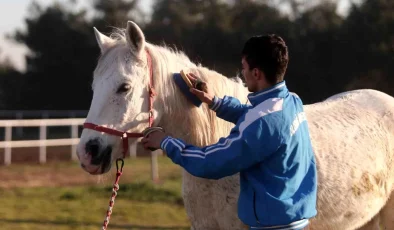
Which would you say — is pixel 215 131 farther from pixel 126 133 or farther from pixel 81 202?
pixel 81 202

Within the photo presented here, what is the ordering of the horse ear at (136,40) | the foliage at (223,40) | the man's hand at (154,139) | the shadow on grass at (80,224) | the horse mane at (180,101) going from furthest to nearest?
the foliage at (223,40) < the shadow on grass at (80,224) < the horse mane at (180,101) < the horse ear at (136,40) < the man's hand at (154,139)

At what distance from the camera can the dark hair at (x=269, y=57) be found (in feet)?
8.27

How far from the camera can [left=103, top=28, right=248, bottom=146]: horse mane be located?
3.10m

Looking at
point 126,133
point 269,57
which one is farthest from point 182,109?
point 269,57

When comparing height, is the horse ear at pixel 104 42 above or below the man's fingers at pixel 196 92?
above

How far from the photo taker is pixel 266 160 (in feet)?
8.19

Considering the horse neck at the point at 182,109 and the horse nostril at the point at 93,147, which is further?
the horse neck at the point at 182,109

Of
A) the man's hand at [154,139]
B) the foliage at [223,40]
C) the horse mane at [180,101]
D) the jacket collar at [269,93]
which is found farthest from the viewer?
the foliage at [223,40]

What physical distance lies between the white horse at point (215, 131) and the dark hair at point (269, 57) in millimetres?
645

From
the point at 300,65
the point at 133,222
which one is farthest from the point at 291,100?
the point at 300,65

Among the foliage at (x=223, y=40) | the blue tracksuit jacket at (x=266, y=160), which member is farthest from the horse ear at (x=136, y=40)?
the foliage at (x=223, y=40)

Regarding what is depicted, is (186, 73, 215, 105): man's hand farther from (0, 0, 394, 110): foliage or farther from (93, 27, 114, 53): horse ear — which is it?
(0, 0, 394, 110): foliage

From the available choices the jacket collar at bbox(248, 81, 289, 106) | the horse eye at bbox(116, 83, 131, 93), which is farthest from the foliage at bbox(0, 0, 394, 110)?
the jacket collar at bbox(248, 81, 289, 106)

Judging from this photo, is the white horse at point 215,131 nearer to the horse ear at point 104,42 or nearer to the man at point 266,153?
the horse ear at point 104,42
